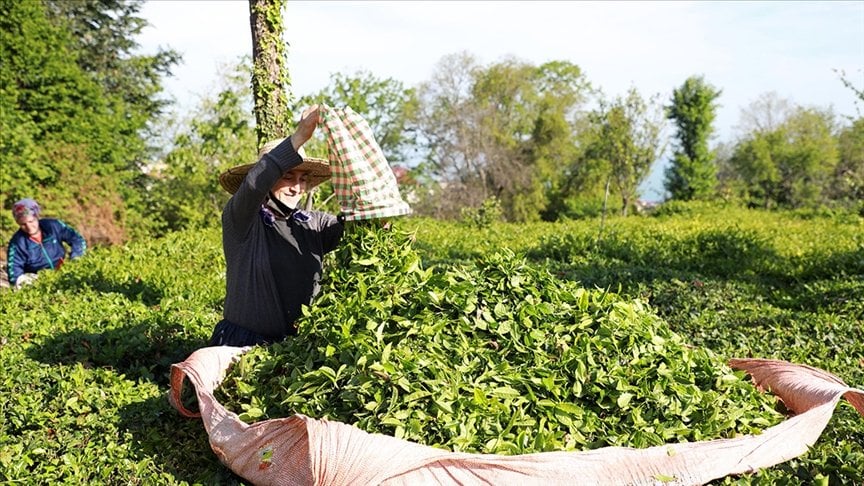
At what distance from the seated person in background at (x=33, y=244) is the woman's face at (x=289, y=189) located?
5.02 m

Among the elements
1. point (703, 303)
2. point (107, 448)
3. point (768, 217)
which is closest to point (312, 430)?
point (107, 448)

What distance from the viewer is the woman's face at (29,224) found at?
714 cm

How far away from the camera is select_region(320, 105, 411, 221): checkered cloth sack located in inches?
124

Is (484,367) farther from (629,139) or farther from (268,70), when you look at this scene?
(629,139)

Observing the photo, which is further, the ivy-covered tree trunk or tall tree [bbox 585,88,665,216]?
tall tree [bbox 585,88,665,216]

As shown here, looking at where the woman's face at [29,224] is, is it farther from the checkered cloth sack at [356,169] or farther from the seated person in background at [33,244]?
the checkered cloth sack at [356,169]

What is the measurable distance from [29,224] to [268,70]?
3760mm

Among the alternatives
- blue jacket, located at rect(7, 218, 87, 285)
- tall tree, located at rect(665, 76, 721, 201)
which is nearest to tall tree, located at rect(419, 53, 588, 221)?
tall tree, located at rect(665, 76, 721, 201)

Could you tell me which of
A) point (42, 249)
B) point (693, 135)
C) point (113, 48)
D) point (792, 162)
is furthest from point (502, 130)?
point (42, 249)

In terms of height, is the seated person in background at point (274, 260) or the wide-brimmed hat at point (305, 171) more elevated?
the wide-brimmed hat at point (305, 171)

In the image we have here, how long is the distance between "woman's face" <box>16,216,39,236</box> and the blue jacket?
0.22 feet

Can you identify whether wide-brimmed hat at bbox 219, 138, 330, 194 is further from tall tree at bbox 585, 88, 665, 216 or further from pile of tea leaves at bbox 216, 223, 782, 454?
tall tree at bbox 585, 88, 665, 216

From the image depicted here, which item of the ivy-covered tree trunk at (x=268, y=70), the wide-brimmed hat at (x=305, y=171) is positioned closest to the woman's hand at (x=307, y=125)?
the wide-brimmed hat at (x=305, y=171)

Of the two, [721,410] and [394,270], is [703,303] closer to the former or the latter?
[721,410]
